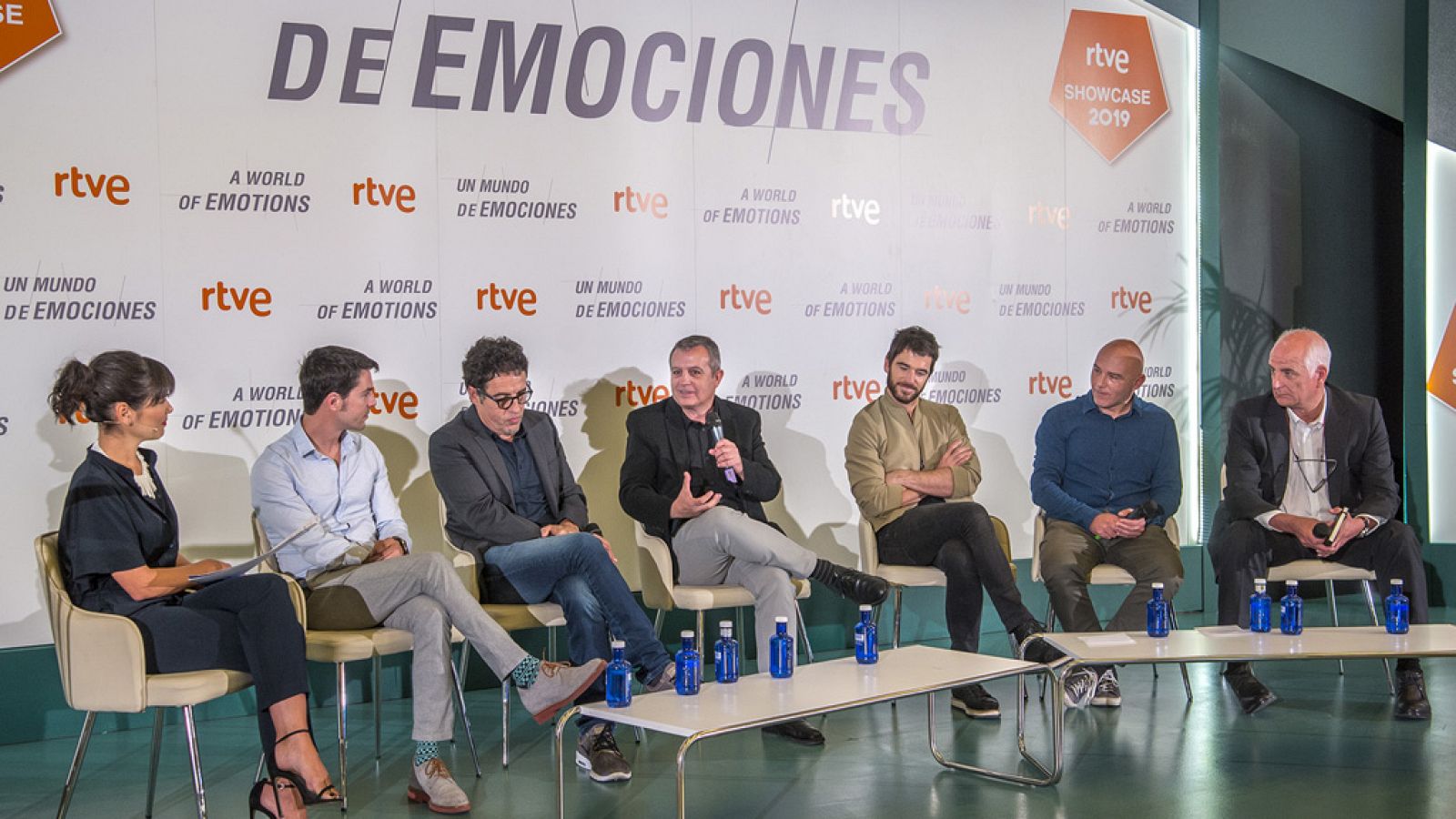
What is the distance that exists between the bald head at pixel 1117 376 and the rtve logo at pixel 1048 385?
112 cm

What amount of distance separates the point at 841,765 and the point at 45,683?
259cm

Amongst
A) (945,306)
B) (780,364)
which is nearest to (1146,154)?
(945,306)

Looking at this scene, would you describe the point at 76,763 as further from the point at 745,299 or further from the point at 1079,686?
the point at 745,299

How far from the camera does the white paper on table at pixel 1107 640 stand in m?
4.40

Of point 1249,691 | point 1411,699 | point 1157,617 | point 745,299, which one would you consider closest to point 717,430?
point 745,299

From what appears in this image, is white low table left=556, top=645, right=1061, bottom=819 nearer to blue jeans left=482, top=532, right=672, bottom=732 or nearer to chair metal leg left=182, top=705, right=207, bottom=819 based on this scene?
blue jeans left=482, top=532, right=672, bottom=732

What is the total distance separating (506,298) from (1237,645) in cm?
284

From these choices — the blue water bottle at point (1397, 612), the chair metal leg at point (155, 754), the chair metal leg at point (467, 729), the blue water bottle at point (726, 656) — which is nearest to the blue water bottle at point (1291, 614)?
the blue water bottle at point (1397, 612)

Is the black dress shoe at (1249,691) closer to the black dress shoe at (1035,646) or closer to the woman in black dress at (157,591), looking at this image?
the black dress shoe at (1035,646)

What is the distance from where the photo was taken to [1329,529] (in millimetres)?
5227

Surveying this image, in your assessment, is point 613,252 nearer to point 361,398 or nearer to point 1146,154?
point 361,398

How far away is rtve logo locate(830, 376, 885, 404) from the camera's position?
20.8ft

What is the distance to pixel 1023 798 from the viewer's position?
4.01 meters

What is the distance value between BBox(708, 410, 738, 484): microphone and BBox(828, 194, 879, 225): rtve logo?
1429 millimetres
